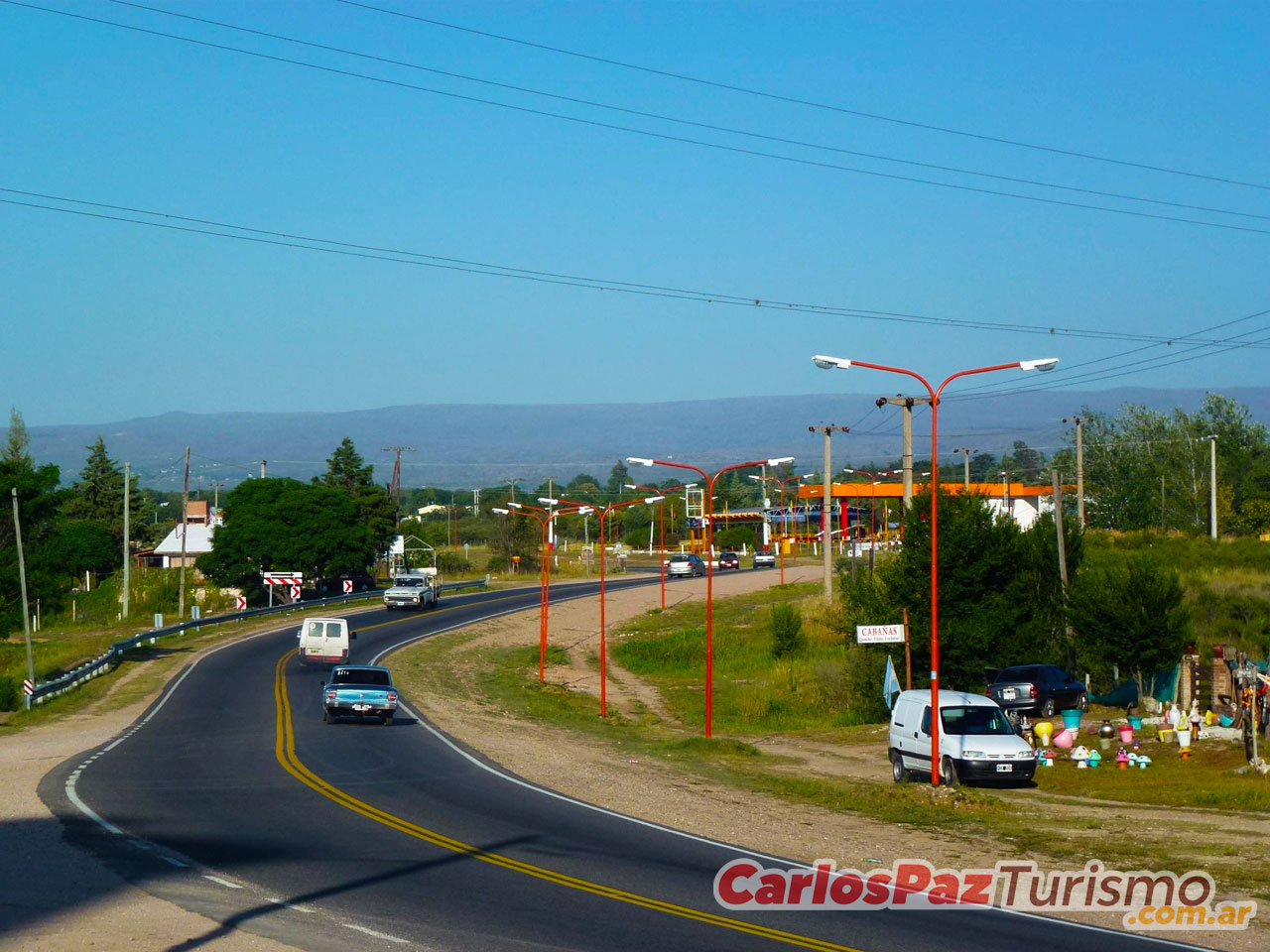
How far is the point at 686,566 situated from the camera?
12038cm

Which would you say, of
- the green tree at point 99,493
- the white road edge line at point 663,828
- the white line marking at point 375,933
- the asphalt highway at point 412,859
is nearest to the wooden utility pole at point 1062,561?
the white road edge line at point 663,828

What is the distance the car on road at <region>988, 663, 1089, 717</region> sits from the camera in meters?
39.8

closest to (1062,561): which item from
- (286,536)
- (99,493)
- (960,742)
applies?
(960,742)

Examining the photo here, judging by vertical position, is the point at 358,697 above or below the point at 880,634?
below

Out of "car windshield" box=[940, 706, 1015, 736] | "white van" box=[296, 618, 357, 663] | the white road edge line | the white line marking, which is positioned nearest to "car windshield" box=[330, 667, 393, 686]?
the white road edge line

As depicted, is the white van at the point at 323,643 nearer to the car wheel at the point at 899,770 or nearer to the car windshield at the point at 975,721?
the car wheel at the point at 899,770

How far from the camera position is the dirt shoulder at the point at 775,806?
770 inches

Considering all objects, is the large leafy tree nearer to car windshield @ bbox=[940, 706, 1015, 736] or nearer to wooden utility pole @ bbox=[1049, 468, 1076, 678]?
wooden utility pole @ bbox=[1049, 468, 1076, 678]

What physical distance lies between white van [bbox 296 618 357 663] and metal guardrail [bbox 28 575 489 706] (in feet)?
26.2

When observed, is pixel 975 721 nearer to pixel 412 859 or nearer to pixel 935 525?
pixel 935 525

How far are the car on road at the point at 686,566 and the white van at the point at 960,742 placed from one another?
89.6 m

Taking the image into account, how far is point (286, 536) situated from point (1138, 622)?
62163 mm

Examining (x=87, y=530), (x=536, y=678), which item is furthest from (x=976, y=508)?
(x=87, y=530)

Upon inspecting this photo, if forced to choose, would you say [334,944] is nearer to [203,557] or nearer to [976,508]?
[976,508]
